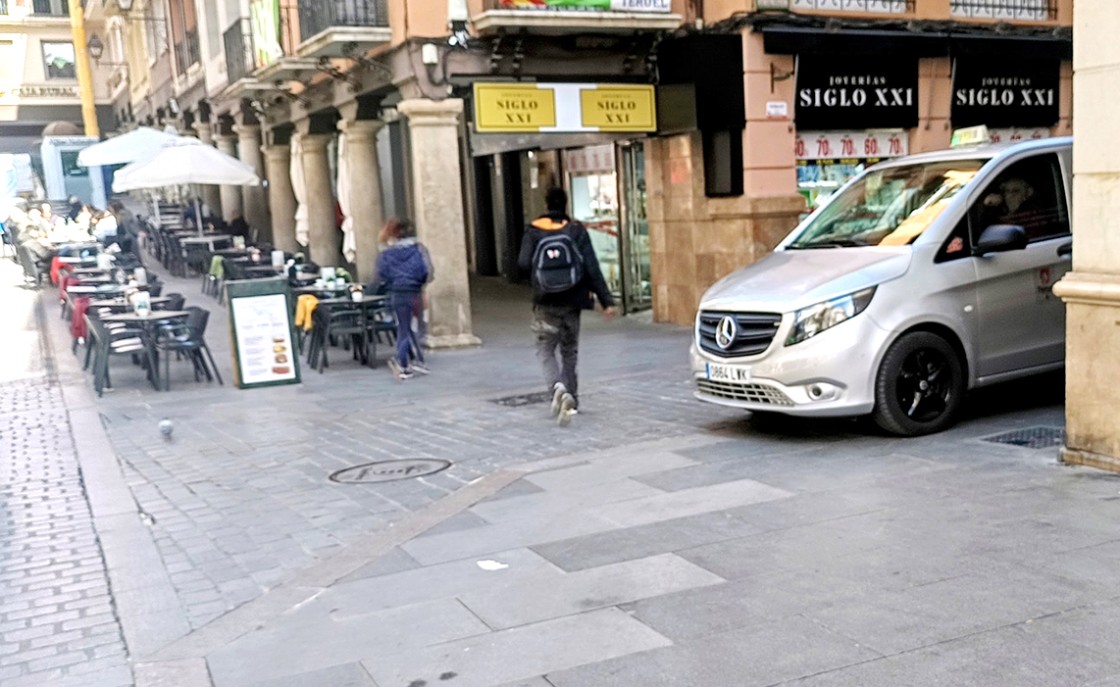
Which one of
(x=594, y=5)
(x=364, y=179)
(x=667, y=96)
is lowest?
(x=364, y=179)

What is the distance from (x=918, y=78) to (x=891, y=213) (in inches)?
338

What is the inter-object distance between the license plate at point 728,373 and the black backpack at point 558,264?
5.00 ft

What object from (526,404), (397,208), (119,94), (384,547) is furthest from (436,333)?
(119,94)

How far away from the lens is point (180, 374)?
1330cm

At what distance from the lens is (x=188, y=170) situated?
1797 centimetres

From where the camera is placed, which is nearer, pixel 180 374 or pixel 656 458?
pixel 656 458

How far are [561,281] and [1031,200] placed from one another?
362 cm

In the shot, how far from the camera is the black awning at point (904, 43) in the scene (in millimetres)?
14805

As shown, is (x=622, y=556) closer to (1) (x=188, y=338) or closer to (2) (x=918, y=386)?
(2) (x=918, y=386)

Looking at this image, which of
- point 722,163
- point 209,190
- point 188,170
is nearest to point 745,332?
point 722,163

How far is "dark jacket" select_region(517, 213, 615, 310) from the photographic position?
361 inches

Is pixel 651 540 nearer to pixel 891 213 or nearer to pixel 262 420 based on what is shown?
pixel 891 213

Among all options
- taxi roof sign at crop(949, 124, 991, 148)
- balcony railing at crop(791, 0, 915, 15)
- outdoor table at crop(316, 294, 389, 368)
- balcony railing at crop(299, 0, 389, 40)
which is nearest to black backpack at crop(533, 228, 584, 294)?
taxi roof sign at crop(949, 124, 991, 148)

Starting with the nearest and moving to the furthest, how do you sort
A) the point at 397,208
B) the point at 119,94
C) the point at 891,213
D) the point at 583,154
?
1. the point at 891,213
2. the point at 583,154
3. the point at 397,208
4. the point at 119,94
